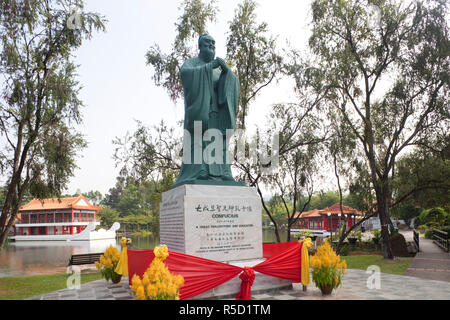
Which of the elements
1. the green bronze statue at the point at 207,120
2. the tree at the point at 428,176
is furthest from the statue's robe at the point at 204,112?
the tree at the point at 428,176

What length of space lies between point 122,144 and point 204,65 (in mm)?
7454

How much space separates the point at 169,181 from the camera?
13602 millimetres

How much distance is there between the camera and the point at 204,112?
261 inches

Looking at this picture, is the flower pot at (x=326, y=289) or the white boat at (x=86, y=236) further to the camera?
the white boat at (x=86, y=236)

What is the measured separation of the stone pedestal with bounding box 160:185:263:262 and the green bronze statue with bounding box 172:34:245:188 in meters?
0.33

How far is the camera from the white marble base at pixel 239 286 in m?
5.32

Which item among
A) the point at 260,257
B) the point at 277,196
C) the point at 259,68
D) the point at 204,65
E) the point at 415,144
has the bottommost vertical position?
the point at 260,257

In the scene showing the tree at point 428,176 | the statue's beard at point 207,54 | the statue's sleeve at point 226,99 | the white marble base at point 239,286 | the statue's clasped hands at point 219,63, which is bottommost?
the white marble base at point 239,286

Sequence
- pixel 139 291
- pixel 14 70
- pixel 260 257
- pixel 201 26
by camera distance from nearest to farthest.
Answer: pixel 139 291 < pixel 260 257 < pixel 14 70 < pixel 201 26

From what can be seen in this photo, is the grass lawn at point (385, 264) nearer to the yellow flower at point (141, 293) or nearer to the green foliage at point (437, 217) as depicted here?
the yellow flower at point (141, 293)

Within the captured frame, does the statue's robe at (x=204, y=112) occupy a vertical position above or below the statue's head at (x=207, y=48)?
below

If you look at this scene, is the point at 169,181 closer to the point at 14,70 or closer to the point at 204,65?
the point at 14,70

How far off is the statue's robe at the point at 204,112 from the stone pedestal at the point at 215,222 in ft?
1.32

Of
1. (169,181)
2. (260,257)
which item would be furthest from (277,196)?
(260,257)
